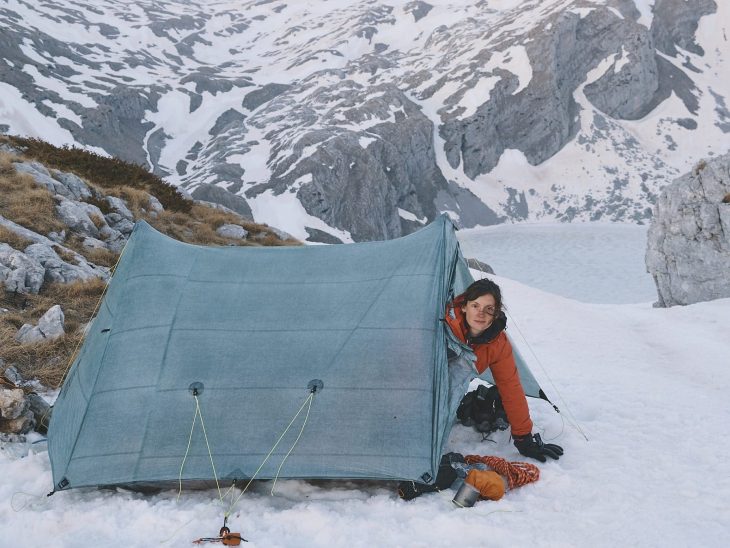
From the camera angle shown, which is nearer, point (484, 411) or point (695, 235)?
point (484, 411)

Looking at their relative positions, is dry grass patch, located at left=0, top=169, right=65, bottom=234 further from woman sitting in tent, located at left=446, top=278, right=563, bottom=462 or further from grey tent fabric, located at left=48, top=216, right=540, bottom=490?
woman sitting in tent, located at left=446, top=278, right=563, bottom=462

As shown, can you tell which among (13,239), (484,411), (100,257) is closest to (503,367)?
(484,411)

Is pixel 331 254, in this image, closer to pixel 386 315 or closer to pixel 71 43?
pixel 386 315

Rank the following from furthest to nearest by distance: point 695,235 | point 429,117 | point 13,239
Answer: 1. point 429,117
2. point 695,235
3. point 13,239

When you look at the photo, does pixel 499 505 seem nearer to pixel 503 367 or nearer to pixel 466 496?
pixel 466 496

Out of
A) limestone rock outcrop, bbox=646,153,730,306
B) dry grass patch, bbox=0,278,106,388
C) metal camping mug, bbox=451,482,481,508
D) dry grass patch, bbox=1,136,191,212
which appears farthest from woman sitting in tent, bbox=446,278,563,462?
limestone rock outcrop, bbox=646,153,730,306

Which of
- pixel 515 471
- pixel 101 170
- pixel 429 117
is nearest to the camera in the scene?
pixel 515 471

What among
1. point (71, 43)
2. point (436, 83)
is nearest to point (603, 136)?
point (436, 83)

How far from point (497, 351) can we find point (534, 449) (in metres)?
1.13

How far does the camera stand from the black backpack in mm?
6102

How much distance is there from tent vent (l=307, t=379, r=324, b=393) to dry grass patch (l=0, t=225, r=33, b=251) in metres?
7.47

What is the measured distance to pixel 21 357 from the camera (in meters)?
7.06

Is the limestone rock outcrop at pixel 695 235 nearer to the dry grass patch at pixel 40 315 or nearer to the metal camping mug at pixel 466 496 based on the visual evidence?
the metal camping mug at pixel 466 496

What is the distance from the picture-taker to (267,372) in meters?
5.36
